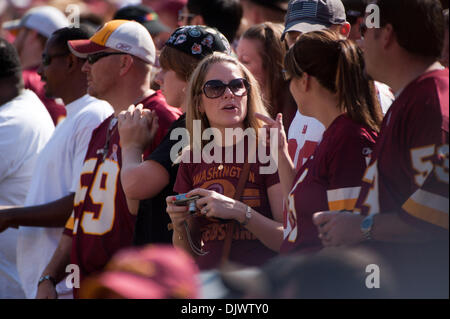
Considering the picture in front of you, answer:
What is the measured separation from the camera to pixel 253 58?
4.56m

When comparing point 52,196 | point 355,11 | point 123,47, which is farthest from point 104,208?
point 355,11

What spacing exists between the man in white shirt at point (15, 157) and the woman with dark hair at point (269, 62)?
65.7 inches

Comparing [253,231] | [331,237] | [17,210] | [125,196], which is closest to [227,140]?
[253,231]

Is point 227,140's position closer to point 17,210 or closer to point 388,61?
point 388,61

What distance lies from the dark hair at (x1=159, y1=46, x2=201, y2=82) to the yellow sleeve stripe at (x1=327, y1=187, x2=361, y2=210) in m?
1.41

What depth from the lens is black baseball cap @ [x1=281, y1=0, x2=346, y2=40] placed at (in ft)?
13.0

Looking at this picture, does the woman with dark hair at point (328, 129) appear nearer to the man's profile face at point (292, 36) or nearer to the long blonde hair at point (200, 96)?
the long blonde hair at point (200, 96)

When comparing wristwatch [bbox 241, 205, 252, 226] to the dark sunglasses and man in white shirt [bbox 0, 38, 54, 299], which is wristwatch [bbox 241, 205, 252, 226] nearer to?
the dark sunglasses

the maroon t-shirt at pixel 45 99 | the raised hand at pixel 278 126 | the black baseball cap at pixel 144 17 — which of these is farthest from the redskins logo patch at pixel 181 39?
the maroon t-shirt at pixel 45 99

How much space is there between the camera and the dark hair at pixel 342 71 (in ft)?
9.71

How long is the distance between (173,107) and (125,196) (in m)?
0.56

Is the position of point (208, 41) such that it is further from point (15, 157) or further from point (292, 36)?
point (15, 157)

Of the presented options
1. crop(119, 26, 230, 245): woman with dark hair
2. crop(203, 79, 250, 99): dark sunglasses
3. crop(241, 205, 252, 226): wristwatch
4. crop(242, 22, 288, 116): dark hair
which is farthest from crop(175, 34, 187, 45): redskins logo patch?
crop(241, 205, 252, 226): wristwatch

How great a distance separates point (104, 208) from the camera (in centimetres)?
407
